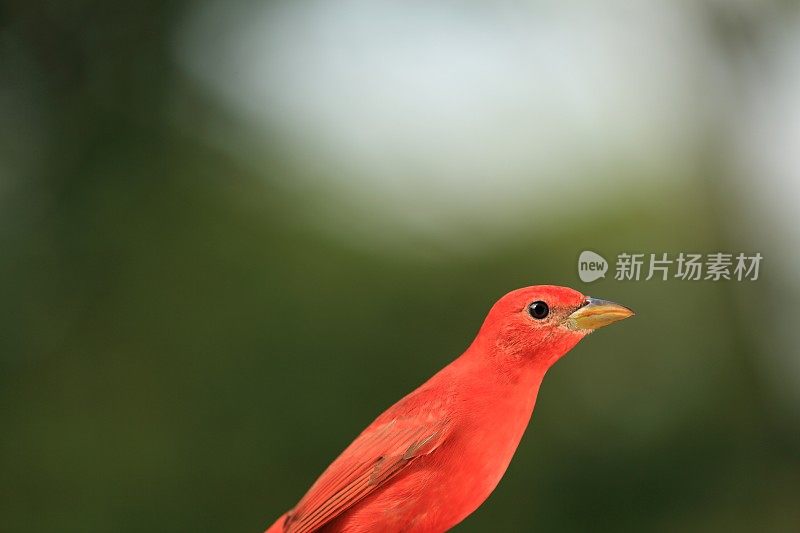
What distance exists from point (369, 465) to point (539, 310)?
242mm

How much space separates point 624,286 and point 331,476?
1124 mm

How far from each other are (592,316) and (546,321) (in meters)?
0.05

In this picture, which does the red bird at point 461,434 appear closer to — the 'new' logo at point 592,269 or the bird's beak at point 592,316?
the bird's beak at point 592,316

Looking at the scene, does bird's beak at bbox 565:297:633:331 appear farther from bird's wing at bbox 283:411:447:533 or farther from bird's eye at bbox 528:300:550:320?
bird's wing at bbox 283:411:447:533

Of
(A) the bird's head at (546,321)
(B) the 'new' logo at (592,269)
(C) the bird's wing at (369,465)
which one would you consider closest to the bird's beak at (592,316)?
(A) the bird's head at (546,321)

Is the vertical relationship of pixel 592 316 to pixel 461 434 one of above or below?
above

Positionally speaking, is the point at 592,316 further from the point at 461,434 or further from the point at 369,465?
the point at 369,465

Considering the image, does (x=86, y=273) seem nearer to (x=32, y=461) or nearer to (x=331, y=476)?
(x=32, y=461)

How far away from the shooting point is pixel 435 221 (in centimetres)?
188

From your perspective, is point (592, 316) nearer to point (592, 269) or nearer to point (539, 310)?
point (539, 310)

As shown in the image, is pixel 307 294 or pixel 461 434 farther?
pixel 307 294

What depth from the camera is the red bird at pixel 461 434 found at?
2.72 feet

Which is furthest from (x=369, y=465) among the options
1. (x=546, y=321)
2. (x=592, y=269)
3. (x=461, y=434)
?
(x=592, y=269)

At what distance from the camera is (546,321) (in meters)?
0.84
